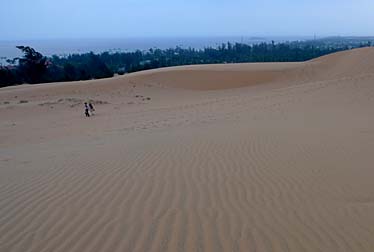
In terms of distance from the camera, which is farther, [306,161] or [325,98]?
[325,98]

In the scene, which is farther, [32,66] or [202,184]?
[32,66]

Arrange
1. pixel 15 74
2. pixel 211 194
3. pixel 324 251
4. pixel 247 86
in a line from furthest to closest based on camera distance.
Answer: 1. pixel 15 74
2. pixel 247 86
3. pixel 211 194
4. pixel 324 251

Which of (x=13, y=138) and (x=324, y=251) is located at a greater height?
(x=324, y=251)

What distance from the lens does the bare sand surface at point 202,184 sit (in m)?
3.42

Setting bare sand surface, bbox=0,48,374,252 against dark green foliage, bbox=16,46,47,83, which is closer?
bare sand surface, bbox=0,48,374,252

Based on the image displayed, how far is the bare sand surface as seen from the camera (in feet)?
11.2

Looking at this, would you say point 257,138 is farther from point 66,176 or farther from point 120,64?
point 120,64

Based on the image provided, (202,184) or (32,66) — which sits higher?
(202,184)

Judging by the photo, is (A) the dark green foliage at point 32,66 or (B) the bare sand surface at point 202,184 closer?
(B) the bare sand surface at point 202,184

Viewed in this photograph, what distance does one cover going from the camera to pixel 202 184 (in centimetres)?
501

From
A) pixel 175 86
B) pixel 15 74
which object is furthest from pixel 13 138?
pixel 15 74

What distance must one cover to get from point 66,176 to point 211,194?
7.94 feet

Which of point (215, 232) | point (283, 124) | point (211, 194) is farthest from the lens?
point (283, 124)

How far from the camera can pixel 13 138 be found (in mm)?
12078
